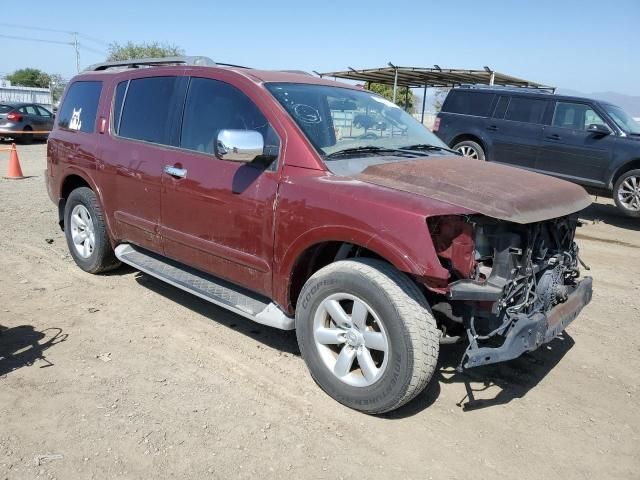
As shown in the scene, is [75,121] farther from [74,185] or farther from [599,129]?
[599,129]

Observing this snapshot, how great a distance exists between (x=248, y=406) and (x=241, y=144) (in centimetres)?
157

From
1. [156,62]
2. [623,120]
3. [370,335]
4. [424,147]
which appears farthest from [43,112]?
[370,335]

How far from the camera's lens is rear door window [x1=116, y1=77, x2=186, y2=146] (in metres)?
4.20

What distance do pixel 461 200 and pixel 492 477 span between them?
4.62 ft

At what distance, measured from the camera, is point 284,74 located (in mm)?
4137

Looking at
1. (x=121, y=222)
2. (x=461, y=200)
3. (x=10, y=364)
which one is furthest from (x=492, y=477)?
(x=121, y=222)

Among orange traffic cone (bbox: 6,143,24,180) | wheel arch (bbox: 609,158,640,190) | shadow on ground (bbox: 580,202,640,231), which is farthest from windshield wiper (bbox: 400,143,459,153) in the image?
orange traffic cone (bbox: 6,143,24,180)

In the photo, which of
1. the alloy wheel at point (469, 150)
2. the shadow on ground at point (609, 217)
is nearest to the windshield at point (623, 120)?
the shadow on ground at point (609, 217)

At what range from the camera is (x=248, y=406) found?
Result: 3.21m

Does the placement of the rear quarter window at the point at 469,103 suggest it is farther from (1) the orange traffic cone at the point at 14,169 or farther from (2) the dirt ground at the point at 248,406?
(1) the orange traffic cone at the point at 14,169

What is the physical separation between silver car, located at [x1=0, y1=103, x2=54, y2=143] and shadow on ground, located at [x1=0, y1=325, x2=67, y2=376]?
18.2 meters

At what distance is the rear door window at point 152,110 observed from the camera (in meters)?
4.20

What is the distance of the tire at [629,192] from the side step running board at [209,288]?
751 centimetres

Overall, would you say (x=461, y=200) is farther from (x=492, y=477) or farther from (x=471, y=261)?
(x=492, y=477)
